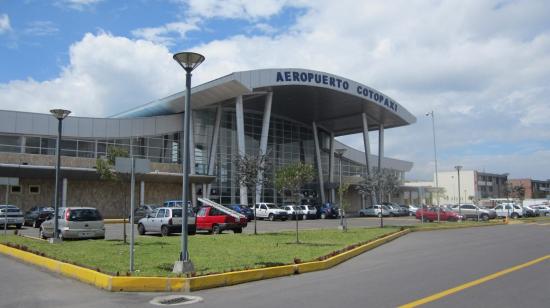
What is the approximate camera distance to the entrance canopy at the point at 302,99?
47406mm

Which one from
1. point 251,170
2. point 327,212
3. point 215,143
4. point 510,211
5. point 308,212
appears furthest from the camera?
point 510,211

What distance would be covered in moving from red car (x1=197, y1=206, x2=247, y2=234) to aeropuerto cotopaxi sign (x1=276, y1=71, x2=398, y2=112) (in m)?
23.7

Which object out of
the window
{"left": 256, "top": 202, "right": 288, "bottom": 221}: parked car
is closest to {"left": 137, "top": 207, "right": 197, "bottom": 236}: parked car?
the window

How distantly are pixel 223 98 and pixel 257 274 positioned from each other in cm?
3885

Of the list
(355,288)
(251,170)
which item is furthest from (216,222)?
(355,288)

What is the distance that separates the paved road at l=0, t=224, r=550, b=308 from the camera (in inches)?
345

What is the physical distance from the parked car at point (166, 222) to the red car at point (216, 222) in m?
1.34

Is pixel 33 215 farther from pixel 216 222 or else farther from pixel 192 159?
pixel 192 159

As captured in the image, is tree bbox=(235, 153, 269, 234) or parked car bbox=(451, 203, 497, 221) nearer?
tree bbox=(235, 153, 269, 234)

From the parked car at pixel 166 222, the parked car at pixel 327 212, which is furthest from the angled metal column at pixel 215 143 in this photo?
the parked car at pixel 166 222

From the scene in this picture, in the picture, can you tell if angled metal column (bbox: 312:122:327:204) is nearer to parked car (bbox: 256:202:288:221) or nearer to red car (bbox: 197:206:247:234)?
parked car (bbox: 256:202:288:221)

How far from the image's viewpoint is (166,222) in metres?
24.6

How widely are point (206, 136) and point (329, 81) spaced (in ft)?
45.2

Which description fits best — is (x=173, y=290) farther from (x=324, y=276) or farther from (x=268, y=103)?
(x=268, y=103)
